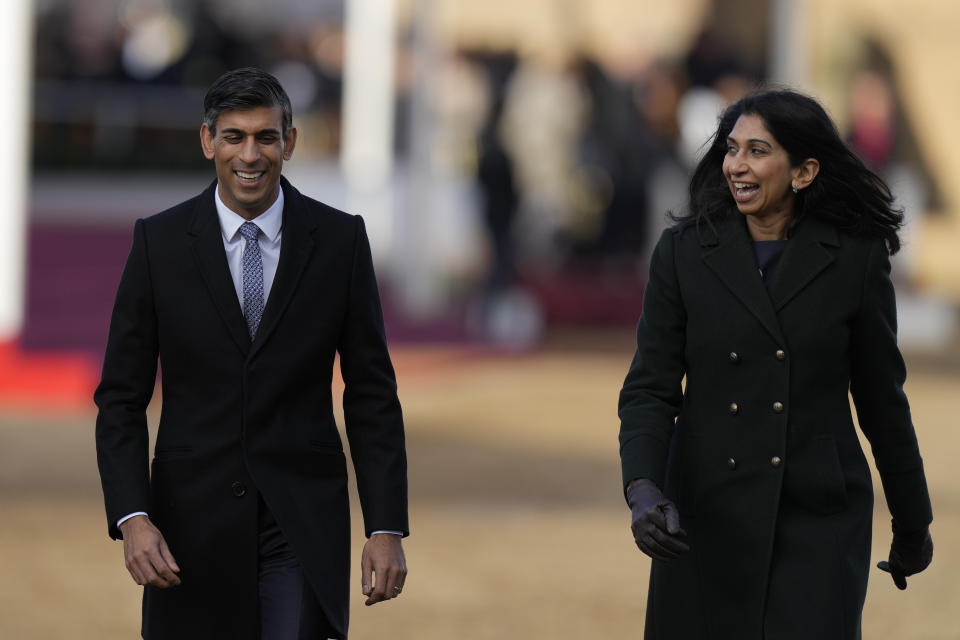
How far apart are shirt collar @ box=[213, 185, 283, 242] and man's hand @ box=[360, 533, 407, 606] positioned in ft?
2.23

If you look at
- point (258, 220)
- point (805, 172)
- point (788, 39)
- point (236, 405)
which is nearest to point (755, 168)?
point (805, 172)

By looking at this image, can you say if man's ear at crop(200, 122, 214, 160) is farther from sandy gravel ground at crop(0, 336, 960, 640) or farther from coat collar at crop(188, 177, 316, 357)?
sandy gravel ground at crop(0, 336, 960, 640)

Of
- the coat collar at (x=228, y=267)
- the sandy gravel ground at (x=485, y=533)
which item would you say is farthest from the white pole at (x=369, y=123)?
the coat collar at (x=228, y=267)

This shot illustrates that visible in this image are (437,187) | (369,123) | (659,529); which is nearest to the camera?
(659,529)

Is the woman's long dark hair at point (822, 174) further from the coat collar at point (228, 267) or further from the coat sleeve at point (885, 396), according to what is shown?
the coat collar at point (228, 267)

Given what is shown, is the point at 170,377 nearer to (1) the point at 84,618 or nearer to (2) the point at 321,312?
(2) the point at 321,312

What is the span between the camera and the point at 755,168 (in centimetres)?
406

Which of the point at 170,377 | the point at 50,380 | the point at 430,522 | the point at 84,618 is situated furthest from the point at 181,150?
the point at 170,377

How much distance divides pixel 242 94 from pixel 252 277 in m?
0.38

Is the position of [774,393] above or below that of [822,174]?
below

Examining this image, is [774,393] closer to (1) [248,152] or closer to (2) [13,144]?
(1) [248,152]

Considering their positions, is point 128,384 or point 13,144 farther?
point 13,144

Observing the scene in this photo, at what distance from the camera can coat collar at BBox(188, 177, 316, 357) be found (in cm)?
395

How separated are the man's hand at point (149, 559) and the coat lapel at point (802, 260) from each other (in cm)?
135
